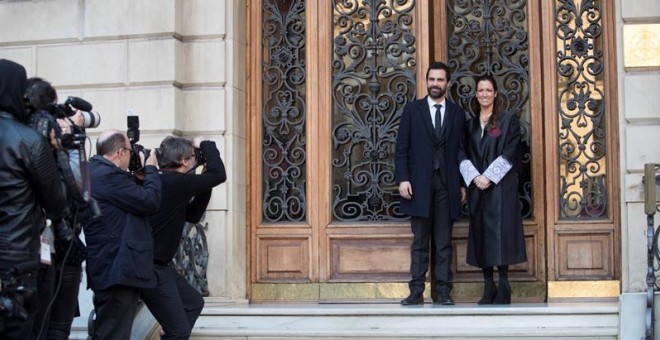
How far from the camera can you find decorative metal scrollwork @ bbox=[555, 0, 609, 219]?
38.3 feet

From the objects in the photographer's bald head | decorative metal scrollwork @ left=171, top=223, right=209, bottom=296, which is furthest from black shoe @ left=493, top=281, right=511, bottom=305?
the photographer's bald head

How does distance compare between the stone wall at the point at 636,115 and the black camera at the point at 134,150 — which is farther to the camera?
the stone wall at the point at 636,115

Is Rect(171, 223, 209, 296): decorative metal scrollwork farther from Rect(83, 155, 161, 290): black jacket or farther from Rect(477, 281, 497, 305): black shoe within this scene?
Rect(83, 155, 161, 290): black jacket

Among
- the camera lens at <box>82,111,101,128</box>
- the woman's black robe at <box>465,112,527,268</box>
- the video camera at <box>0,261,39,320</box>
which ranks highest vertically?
the camera lens at <box>82,111,101,128</box>

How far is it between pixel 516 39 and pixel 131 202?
5184mm

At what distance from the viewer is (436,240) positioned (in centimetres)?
1100

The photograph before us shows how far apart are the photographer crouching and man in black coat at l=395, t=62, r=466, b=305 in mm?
3744

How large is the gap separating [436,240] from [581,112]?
2.11m

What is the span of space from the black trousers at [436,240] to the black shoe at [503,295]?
1.49ft

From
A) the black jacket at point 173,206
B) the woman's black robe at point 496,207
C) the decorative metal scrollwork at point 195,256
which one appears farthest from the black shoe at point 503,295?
the black jacket at point 173,206

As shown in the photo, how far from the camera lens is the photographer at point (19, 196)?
6754 millimetres

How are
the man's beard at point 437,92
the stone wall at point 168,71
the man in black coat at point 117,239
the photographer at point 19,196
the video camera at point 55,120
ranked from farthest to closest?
the stone wall at point 168,71
the man's beard at point 437,92
the man in black coat at point 117,239
the video camera at point 55,120
the photographer at point 19,196

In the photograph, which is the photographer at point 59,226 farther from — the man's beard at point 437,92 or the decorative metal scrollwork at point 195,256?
the man's beard at point 437,92

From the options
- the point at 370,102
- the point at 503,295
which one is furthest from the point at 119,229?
the point at 370,102
